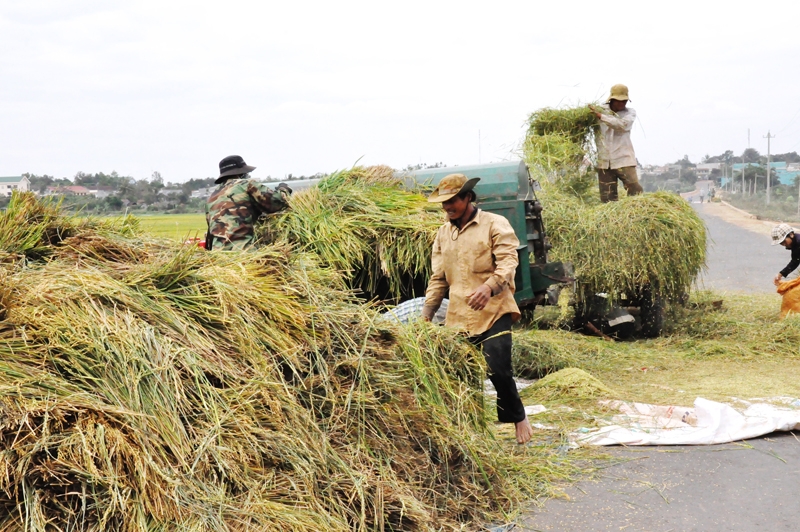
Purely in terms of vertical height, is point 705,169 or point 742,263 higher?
point 742,263

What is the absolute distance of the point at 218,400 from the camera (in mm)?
3855

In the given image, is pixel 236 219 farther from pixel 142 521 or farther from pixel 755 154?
pixel 755 154

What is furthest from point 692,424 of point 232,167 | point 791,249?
point 791,249

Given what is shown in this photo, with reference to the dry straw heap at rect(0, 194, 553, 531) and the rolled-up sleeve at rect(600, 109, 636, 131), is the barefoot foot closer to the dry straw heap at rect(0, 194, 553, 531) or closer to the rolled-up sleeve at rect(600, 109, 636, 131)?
→ the dry straw heap at rect(0, 194, 553, 531)

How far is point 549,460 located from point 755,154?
11974cm

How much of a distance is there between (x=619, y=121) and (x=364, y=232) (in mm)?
4348

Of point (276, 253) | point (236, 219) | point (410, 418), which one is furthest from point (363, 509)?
point (236, 219)

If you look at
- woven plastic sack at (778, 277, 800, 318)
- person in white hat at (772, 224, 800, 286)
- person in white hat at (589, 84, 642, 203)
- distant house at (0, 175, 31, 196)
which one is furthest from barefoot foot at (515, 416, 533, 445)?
person in white hat at (772, 224, 800, 286)

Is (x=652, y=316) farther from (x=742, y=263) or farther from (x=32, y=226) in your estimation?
(x=742, y=263)

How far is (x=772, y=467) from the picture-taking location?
212 inches

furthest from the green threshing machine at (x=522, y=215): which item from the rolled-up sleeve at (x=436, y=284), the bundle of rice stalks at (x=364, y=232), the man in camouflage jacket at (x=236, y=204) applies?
the rolled-up sleeve at (x=436, y=284)

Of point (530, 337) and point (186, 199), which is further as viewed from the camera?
point (186, 199)

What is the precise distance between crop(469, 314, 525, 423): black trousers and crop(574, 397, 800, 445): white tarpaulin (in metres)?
0.64

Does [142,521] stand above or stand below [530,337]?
above
